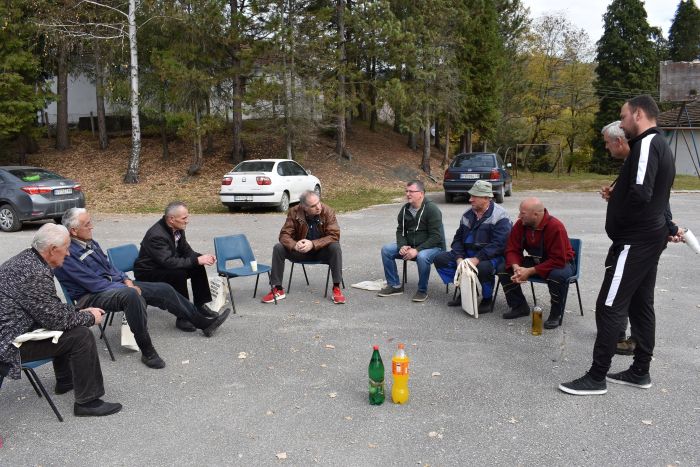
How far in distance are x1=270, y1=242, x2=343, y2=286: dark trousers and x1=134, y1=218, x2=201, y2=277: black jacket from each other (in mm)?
1218

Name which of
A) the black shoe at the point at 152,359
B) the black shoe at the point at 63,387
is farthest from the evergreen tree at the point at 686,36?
the black shoe at the point at 63,387

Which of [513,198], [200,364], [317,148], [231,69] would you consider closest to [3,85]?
[231,69]

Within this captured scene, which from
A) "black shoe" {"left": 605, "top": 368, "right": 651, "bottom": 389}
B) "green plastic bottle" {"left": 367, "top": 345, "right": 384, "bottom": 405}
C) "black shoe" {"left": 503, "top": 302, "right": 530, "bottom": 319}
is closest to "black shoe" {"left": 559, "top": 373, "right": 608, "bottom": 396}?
"black shoe" {"left": 605, "top": 368, "right": 651, "bottom": 389}

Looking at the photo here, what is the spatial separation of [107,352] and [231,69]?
18.7 meters

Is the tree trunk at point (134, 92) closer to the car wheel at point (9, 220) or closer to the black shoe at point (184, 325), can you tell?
the car wheel at point (9, 220)

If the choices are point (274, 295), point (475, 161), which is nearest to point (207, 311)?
point (274, 295)

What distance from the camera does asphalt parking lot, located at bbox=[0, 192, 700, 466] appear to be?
11.7 ft

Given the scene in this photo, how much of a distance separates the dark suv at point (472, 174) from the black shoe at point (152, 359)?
13.9 metres

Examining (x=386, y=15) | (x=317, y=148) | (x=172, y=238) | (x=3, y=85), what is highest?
(x=386, y=15)

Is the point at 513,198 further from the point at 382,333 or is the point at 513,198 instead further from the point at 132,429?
the point at 132,429

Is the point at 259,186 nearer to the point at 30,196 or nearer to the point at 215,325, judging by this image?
the point at 30,196

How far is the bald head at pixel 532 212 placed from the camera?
5.79 m

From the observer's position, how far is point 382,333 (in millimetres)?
5742

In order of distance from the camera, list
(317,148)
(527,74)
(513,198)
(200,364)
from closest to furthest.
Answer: (200,364), (513,198), (317,148), (527,74)
